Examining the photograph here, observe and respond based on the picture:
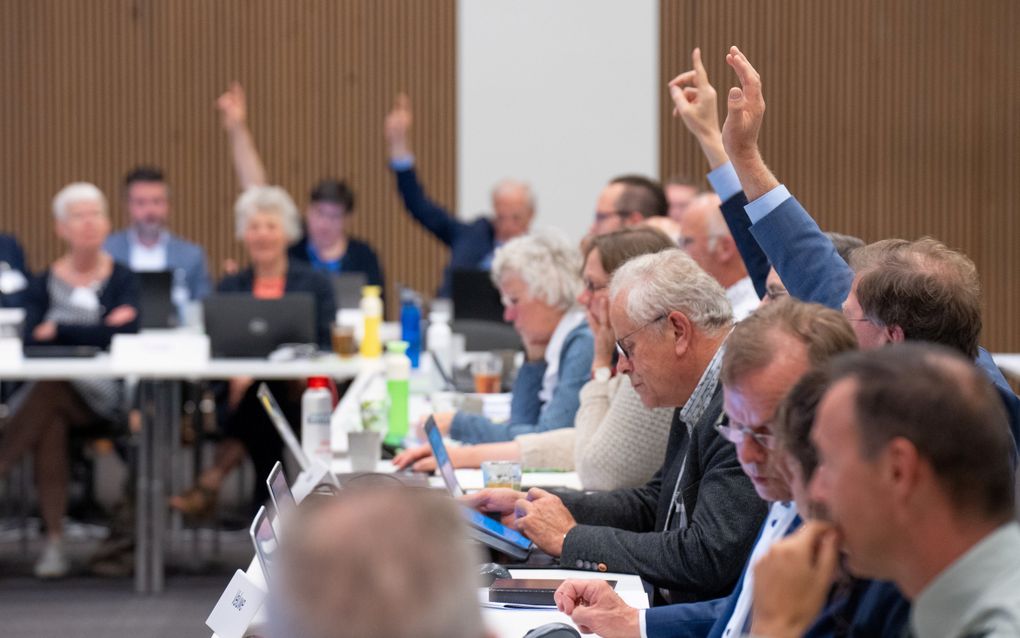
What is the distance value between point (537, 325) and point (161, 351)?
2085 millimetres

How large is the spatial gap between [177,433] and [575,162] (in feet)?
13.6

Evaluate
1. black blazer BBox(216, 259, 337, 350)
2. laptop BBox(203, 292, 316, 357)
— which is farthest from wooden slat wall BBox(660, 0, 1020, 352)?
laptop BBox(203, 292, 316, 357)

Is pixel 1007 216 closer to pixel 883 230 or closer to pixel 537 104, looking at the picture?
pixel 883 230

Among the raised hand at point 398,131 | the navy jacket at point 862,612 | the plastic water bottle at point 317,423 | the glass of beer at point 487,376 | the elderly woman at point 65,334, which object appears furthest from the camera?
the raised hand at point 398,131

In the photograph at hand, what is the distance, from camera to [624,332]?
2855 millimetres

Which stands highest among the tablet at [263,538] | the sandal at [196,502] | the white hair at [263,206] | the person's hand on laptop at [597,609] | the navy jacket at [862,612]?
the white hair at [263,206]

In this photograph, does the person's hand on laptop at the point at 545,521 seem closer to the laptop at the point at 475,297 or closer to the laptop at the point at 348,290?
the laptop at the point at 475,297

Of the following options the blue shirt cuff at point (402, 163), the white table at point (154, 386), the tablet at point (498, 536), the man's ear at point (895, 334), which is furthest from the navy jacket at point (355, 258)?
the man's ear at point (895, 334)

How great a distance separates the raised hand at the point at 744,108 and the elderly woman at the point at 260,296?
3713 millimetres

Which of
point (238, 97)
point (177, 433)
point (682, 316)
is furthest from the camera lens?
point (238, 97)

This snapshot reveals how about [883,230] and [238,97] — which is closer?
[238,97]

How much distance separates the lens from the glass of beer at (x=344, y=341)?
594cm

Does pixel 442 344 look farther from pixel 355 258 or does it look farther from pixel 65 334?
pixel 355 258

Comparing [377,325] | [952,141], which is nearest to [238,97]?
[377,325]
